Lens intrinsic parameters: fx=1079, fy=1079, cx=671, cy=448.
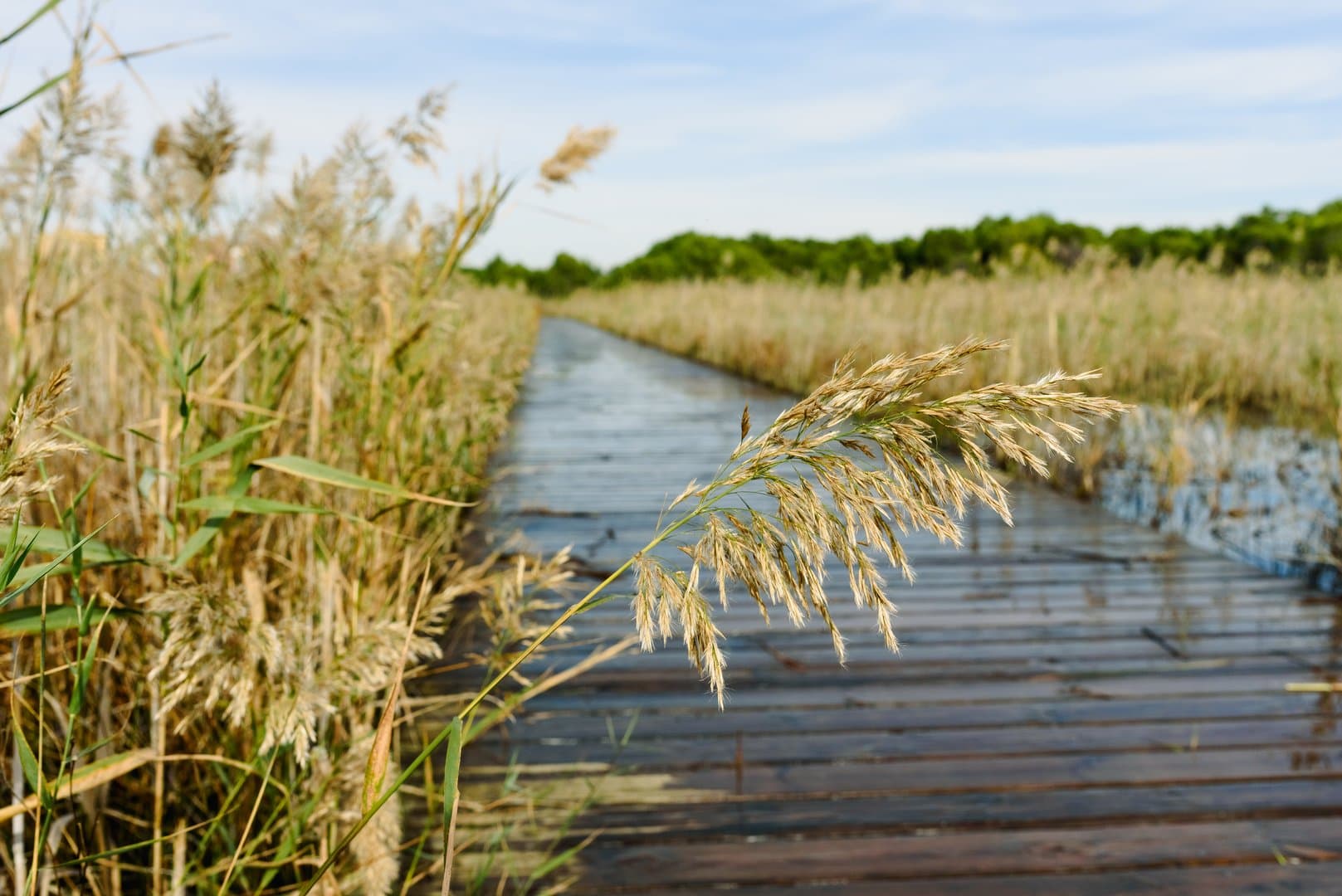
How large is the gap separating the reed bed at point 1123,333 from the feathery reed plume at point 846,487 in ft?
15.4

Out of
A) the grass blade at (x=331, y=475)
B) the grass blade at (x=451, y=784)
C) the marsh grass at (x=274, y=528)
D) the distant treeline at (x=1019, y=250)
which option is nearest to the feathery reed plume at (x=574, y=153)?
the marsh grass at (x=274, y=528)

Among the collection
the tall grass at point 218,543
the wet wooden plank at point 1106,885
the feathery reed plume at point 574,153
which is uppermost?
the feathery reed plume at point 574,153

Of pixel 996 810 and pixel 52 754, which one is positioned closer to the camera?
pixel 52 754

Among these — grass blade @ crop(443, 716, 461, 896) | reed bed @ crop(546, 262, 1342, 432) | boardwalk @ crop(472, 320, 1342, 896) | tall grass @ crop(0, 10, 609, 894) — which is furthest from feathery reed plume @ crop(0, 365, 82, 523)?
reed bed @ crop(546, 262, 1342, 432)

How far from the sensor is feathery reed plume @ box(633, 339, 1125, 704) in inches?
31.9

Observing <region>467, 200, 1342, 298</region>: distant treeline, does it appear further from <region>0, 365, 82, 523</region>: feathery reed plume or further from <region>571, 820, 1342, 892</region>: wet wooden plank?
<region>0, 365, 82, 523</region>: feathery reed plume

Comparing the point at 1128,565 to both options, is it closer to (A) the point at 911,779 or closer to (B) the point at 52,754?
(A) the point at 911,779

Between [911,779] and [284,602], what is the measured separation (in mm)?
1247

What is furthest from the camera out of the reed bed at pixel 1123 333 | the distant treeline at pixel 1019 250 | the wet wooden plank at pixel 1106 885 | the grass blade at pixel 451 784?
the distant treeline at pixel 1019 250

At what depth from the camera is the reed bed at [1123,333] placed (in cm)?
714

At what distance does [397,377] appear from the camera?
8.04 ft

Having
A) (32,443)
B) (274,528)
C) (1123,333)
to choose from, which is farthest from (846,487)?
(1123,333)

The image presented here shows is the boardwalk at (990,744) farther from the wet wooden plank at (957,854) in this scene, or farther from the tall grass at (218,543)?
the tall grass at (218,543)

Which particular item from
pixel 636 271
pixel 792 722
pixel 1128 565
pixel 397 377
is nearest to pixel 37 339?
pixel 397 377
